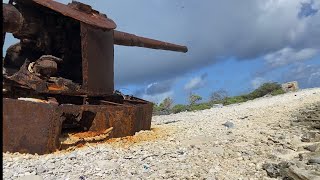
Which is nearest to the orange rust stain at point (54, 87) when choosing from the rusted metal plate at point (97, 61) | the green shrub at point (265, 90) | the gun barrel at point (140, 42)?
the rusted metal plate at point (97, 61)

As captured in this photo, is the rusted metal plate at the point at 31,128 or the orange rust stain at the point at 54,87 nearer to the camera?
the rusted metal plate at the point at 31,128

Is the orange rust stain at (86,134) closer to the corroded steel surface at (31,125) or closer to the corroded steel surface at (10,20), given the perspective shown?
the corroded steel surface at (31,125)

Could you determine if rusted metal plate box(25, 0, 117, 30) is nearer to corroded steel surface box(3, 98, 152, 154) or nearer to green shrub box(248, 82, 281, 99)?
corroded steel surface box(3, 98, 152, 154)

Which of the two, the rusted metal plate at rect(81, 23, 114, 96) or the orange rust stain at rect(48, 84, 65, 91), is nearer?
the orange rust stain at rect(48, 84, 65, 91)

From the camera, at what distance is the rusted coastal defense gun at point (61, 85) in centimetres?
512

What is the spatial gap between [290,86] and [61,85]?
15.2 metres

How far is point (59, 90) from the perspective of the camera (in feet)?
19.9

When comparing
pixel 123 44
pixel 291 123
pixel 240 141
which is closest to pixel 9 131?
pixel 240 141

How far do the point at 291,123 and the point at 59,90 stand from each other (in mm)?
4744

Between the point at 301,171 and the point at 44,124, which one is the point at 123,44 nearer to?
the point at 44,124

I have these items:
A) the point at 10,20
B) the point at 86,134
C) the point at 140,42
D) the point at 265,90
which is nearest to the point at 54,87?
the point at 86,134

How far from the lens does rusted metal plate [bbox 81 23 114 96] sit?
6508 millimetres

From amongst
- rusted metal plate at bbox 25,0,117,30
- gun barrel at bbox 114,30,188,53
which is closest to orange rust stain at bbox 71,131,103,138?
rusted metal plate at bbox 25,0,117,30

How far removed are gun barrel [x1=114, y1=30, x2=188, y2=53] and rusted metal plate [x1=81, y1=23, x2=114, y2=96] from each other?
1394mm
